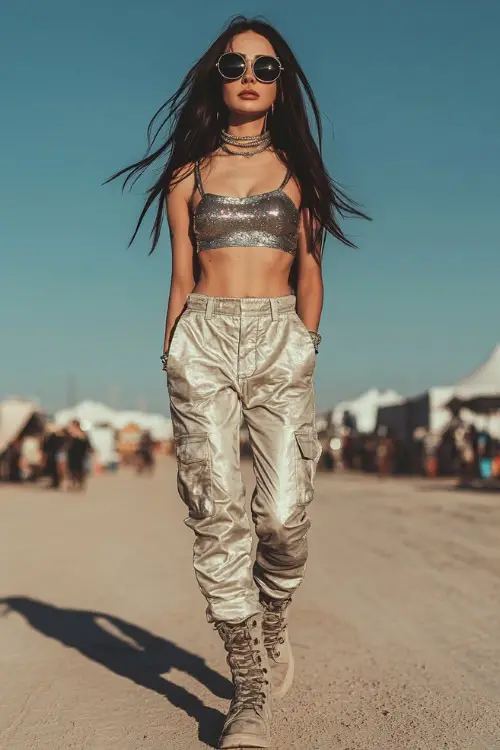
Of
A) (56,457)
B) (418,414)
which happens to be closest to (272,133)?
(56,457)

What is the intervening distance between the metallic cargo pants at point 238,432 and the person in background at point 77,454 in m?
22.3

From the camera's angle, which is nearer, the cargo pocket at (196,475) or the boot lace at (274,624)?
the cargo pocket at (196,475)

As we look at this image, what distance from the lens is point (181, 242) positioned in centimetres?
414

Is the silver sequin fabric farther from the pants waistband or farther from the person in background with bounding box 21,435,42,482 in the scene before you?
the person in background with bounding box 21,435,42,482

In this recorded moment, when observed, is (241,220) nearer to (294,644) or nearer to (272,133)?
(272,133)

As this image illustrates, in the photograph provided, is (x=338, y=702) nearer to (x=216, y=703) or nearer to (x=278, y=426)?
(x=216, y=703)

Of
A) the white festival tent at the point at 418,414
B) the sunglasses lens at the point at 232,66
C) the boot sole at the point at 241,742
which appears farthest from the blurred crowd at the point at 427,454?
the boot sole at the point at 241,742

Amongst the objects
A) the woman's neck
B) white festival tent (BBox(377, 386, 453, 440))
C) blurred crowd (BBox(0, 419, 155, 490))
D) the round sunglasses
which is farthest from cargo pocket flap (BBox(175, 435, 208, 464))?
white festival tent (BBox(377, 386, 453, 440))

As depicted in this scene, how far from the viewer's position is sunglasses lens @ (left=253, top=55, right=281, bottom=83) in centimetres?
411

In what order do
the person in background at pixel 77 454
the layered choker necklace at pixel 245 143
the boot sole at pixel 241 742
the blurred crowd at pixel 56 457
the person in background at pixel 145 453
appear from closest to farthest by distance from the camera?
the boot sole at pixel 241 742 → the layered choker necklace at pixel 245 143 → the person in background at pixel 77 454 → the blurred crowd at pixel 56 457 → the person in background at pixel 145 453

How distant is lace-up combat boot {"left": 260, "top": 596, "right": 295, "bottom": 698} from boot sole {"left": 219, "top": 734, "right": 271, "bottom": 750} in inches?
29.7

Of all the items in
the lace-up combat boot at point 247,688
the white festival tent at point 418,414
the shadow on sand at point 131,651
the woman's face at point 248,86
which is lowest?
the shadow on sand at point 131,651

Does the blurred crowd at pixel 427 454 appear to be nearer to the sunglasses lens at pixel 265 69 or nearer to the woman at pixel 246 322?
the woman at pixel 246 322

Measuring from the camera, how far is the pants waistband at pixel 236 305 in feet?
12.8
